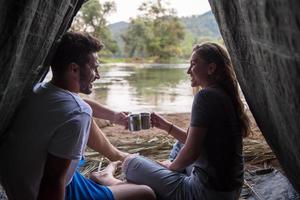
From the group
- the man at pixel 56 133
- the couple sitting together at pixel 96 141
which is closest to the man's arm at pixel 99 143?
the couple sitting together at pixel 96 141

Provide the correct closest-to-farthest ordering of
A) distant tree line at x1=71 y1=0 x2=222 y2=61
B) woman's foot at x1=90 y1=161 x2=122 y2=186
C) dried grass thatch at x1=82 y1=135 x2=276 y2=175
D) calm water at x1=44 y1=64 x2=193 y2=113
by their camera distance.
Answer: woman's foot at x1=90 y1=161 x2=122 y2=186, dried grass thatch at x1=82 y1=135 x2=276 y2=175, calm water at x1=44 y1=64 x2=193 y2=113, distant tree line at x1=71 y1=0 x2=222 y2=61

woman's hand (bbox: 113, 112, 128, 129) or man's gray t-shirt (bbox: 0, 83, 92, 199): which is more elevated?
man's gray t-shirt (bbox: 0, 83, 92, 199)

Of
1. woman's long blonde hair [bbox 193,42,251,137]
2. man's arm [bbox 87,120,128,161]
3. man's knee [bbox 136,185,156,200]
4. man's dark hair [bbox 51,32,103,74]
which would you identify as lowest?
man's knee [bbox 136,185,156,200]

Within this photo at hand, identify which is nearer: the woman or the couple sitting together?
the couple sitting together

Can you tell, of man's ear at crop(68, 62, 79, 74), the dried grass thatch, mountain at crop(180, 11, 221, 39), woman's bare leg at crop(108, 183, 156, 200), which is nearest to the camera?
man's ear at crop(68, 62, 79, 74)

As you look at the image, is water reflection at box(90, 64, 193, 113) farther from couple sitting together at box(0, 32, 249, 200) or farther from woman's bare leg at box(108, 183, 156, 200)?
woman's bare leg at box(108, 183, 156, 200)

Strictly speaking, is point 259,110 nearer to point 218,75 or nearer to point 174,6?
point 218,75

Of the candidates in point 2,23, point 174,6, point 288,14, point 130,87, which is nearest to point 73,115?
point 2,23

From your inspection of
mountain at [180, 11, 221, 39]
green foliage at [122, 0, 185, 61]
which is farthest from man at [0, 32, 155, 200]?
mountain at [180, 11, 221, 39]

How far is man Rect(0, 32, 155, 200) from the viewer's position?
1.46m

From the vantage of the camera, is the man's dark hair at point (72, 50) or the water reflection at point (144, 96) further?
the water reflection at point (144, 96)

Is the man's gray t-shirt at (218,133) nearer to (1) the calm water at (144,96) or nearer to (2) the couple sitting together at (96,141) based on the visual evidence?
(2) the couple sitting together at (96,141)

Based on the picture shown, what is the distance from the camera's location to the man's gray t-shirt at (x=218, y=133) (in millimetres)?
1873

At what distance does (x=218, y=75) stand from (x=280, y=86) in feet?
2.61
